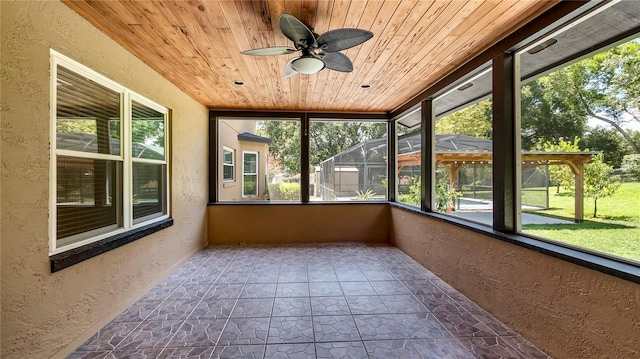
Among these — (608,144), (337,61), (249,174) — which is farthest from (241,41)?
(249,174)

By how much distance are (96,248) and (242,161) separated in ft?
14.9

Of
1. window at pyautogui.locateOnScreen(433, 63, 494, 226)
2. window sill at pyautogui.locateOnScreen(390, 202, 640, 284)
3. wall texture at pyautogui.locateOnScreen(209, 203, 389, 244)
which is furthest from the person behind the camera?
wall texture at pyautogui.locateOnScreen(209, 203, 389, 244)

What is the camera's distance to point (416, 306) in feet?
8.48

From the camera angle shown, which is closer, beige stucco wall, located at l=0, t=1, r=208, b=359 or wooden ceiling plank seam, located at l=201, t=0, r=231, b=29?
beige stucco wall, located at l=0, t=1, r=208, b=359

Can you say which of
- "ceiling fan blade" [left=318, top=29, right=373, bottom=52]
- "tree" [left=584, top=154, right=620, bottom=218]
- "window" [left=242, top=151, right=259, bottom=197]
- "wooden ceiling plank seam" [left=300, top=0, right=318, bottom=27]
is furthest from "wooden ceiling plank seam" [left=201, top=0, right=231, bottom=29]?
"window" [left=242, top=151, right=259, bottom=197]

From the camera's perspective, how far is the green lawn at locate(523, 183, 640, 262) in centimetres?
163

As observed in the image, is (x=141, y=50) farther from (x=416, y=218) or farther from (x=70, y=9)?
(x=416, y=218)

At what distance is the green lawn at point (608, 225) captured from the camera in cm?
163

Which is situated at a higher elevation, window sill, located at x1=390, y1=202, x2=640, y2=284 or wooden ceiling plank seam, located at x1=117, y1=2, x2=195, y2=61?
wooden ceiling plank seam, located at x1=117, y1=2, x2=195, y2=61

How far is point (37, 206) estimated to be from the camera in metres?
1.70

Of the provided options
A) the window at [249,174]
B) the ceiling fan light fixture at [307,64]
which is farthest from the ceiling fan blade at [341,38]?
the window at [249,174]

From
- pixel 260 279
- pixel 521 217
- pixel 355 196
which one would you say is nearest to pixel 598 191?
pixel 521 217

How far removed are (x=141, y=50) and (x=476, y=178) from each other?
3860 mm

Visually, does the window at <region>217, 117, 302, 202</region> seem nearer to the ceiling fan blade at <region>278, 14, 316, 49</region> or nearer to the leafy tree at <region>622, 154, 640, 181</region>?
the ceiling fan blade at <region>278, 14, 316, 49</region>
